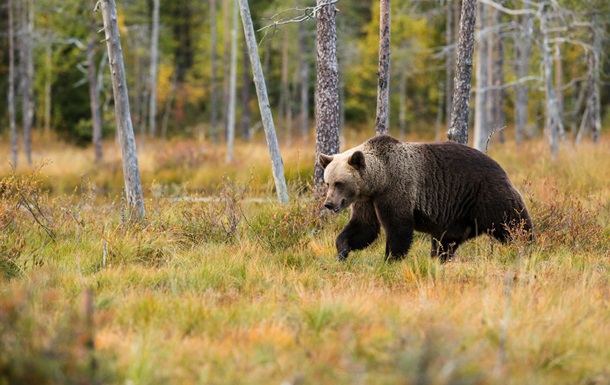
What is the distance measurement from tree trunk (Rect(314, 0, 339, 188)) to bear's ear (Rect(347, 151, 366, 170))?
2379 millimetres

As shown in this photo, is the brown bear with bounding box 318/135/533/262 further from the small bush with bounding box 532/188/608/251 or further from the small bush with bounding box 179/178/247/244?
the small bush with bounding box 179/178/247/244

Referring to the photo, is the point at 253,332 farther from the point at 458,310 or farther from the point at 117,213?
the point at 117,213

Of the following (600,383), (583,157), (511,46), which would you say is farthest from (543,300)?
(511,46)

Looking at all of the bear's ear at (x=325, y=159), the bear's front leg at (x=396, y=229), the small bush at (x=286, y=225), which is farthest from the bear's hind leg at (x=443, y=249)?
the bear's ear at (x=325, y=159)

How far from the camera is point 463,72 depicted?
9.43m

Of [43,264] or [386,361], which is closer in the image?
[386,361]

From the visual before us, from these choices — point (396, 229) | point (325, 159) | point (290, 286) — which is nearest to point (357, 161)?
point (325, 159)

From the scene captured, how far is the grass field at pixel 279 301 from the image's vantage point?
355 cm

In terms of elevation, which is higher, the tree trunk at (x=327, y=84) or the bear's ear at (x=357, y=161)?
the tree trunk at (x=327, y=84)

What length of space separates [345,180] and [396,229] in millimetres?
761

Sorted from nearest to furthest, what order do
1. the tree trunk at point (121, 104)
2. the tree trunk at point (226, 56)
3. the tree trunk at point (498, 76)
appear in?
1. the tree trunk at point (121, 104)
2. the tree trunk at point (498, 76)
3. the tree trunk at point (226, 56)

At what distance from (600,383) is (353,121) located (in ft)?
119

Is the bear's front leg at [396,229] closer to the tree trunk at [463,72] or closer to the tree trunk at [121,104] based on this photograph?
the tree trunk at [463,72]

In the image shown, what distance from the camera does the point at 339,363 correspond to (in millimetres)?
3684
